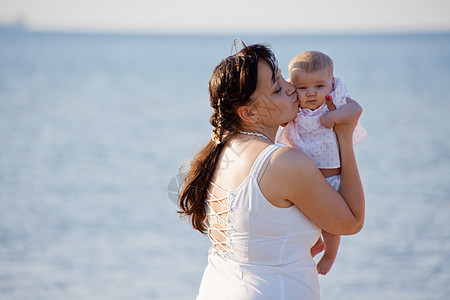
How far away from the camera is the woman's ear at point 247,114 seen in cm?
197

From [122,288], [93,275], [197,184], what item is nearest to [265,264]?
[197,184]

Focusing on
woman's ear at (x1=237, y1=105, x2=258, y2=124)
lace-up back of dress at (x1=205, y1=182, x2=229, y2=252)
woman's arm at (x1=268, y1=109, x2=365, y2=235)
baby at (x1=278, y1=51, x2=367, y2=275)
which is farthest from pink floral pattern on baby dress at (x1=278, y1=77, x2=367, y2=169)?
lace-up back of dress at (x1=205, y1=182, x2=229, y2=252)

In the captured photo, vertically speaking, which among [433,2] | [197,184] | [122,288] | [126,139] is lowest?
[122,288]

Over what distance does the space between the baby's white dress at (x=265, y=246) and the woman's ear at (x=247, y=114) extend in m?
0.17

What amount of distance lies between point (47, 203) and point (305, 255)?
8.04 m

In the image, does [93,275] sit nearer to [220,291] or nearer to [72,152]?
[220,291]

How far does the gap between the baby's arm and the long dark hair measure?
11.0 inches

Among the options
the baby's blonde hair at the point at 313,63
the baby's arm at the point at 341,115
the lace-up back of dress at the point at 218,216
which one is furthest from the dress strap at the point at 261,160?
the baby's blonde hair at the point at 313,63

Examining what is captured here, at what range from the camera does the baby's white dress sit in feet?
6.03

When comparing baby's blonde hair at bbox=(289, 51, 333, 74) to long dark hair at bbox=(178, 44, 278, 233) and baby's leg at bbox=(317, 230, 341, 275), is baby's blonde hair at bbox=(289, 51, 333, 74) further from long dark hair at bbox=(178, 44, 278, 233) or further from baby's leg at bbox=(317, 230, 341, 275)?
baby's leg at bbox=(317, 230, 341, 275)

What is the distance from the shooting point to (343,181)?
2.00 m

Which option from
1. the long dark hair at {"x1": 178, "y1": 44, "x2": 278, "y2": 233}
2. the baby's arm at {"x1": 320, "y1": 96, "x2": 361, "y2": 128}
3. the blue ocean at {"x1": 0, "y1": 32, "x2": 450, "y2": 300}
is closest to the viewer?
the long dark hair at {"x1": 178, "y1": 44, "x2": 278, "y2": 233}

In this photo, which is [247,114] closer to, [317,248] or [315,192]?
[315,192]

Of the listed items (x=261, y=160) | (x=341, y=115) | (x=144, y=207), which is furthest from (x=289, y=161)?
(x=144, y=207)
